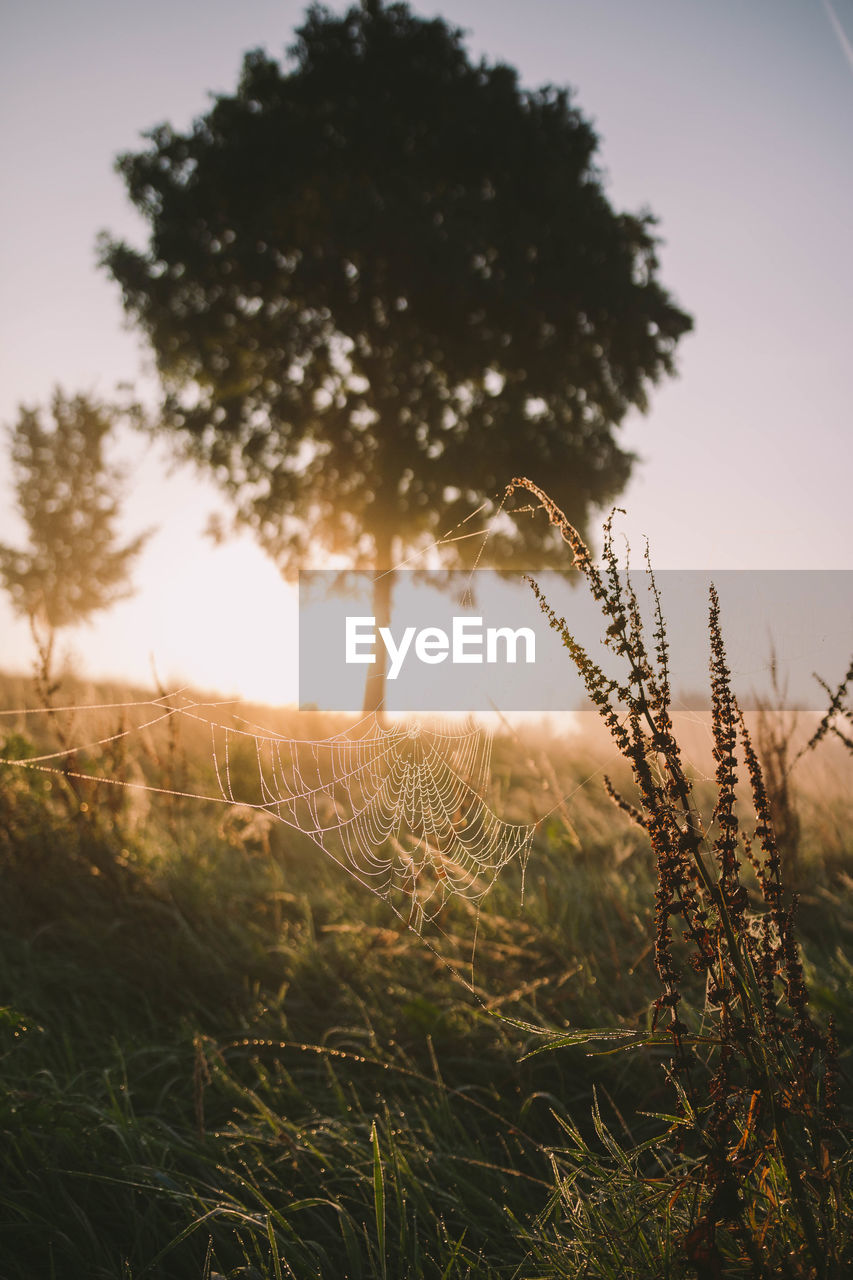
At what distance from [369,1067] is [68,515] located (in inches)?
1034

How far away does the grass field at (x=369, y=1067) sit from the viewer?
1127 millimetres

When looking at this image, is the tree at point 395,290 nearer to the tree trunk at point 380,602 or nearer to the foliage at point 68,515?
the tree trunk at point 380,602

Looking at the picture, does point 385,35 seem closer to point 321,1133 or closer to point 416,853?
point 416,853

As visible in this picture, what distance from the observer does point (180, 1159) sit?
184 cm

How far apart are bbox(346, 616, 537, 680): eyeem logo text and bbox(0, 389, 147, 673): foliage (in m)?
23.4

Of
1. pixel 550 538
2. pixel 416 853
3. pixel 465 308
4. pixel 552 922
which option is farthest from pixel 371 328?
pixel 552 922

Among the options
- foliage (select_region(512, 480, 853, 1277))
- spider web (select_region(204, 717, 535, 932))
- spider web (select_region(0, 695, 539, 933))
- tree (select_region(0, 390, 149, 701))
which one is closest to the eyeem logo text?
spider web (select_region(0, 695, 539, 933))

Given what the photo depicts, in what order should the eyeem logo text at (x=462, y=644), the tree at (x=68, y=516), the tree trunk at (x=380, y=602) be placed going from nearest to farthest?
1. the eyeem logo text at (x=462, y=644)
2. the tree trunk at (x=380, y=602)
3. the tree at (x=68, y=516)

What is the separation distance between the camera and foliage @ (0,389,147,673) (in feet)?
77.8

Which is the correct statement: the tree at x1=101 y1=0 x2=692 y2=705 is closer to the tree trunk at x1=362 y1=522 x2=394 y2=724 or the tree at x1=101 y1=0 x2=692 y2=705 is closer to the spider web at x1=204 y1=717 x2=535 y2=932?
the tree trunk at x1=362 y1=522 x2=394 y2=724

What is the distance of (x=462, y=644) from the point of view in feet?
9.77

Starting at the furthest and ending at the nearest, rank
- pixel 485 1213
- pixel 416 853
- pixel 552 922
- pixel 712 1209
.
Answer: pixel 416 853, pixel 552 922, pixel 485 1213, pixel 712 1209

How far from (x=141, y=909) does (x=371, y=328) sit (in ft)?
36.9

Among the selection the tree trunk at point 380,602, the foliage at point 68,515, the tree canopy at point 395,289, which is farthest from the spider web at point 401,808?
the foliage at point 68,515
